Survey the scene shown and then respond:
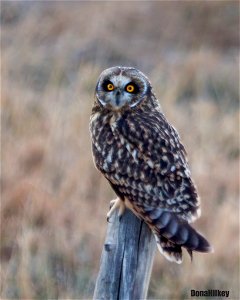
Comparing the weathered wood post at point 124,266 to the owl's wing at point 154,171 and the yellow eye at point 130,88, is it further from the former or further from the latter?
the yellow eye at point 130,88

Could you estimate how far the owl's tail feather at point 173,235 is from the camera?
230 centimetres

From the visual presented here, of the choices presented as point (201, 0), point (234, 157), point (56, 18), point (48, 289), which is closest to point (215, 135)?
point (234, 157)

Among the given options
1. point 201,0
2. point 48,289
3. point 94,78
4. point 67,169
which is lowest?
point 48,289

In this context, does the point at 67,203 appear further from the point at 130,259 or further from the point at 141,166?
the point at 130,259

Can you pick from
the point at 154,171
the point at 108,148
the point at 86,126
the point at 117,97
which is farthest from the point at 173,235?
the point at 86,126

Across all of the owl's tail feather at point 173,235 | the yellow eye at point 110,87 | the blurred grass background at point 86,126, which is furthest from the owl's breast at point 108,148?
the blurred grass background at point 86,126

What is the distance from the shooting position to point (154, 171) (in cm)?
269

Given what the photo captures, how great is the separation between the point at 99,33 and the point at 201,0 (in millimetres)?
2255

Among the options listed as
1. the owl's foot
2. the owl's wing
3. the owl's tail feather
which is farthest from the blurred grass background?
the owl's tail feather

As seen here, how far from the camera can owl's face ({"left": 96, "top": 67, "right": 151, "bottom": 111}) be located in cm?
295

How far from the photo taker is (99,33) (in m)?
9.85

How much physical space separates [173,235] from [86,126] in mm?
3721

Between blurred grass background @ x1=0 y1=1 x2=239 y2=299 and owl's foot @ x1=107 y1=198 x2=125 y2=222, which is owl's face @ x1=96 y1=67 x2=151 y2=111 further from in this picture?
blurred grass background @ x1=0 y1=1 x2=239 y2=299

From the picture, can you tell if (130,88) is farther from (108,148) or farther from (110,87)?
(108,148)
